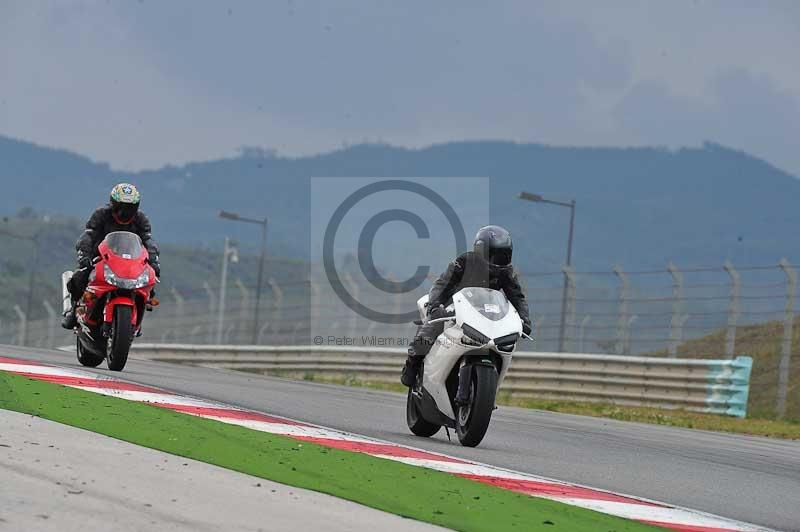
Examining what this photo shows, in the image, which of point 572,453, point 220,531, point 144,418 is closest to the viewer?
point 220,531

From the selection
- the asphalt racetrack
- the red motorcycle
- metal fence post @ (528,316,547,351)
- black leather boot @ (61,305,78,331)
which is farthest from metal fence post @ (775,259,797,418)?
black leather boot @ (61,305,78,331)

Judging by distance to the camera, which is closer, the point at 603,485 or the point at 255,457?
the point at 255,457

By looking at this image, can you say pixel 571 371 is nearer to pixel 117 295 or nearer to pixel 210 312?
pixel 117 295

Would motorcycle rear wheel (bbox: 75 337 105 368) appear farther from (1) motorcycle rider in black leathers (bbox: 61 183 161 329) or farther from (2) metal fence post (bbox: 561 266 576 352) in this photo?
(2) metal fence post (bbox: 561 266 576 352)

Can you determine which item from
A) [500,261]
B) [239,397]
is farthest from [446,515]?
[239,397]

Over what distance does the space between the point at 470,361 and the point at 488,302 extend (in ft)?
1.42

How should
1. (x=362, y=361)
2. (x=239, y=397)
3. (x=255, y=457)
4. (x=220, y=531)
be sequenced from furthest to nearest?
1. (x=362, y=361)
2. (x=239, y=397)
3. (x=255, y=457)
4. (x=220, y=531)

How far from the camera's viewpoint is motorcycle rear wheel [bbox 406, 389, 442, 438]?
10.5 metres

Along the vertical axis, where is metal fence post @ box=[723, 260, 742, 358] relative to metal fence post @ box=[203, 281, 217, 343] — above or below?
above

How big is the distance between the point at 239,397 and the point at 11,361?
2079mm

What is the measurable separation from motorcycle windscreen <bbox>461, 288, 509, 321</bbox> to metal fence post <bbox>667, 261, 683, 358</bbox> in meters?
10.4

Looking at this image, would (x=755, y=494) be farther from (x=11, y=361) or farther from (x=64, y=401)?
(x=11, y=361)

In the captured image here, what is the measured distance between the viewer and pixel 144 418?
8.34 m

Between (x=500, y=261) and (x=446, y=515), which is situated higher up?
(x=500, y=261)
